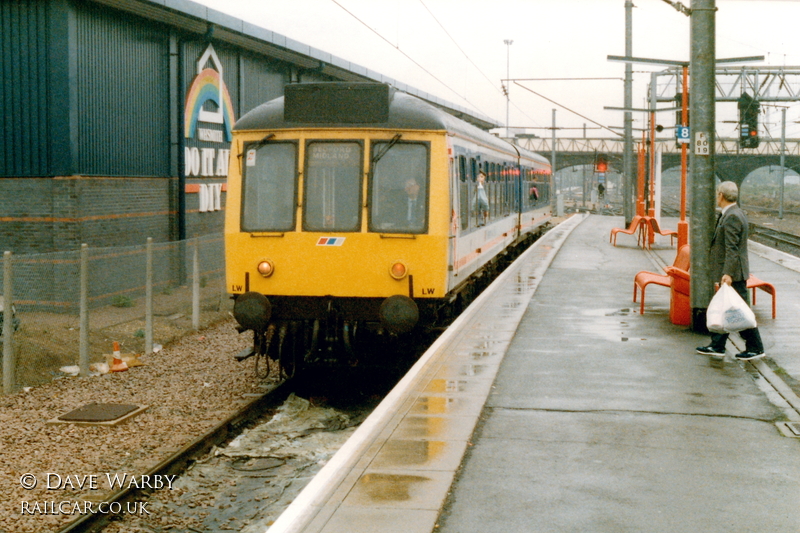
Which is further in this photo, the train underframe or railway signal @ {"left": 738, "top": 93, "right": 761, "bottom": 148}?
railway signal @ {"left": 738, "top": 93, "right": 761, "bottom": 148}

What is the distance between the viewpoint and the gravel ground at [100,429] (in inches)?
269

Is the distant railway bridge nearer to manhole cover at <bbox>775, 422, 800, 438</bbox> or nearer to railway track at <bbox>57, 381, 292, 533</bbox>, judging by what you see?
railway track at <bbox>57, 381, 292, 533</bbox>

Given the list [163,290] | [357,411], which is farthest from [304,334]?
[163,290]

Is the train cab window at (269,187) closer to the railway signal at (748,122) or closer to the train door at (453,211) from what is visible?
the train door at (453,211)

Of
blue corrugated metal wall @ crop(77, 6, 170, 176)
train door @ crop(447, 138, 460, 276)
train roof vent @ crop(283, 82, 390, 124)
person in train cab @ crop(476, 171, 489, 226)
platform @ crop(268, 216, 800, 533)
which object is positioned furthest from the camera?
blue corrugated metal wall @ crop(77, 6, 170, 176)

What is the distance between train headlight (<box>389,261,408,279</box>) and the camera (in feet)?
32.0

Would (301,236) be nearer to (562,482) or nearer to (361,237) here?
(361,237)

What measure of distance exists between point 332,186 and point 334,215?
31 centimetres

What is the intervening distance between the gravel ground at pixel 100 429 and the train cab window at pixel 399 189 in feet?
8.24

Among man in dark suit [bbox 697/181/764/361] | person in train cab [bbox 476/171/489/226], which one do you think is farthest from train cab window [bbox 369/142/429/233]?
person in train cab [bbox 476/171/489/226]

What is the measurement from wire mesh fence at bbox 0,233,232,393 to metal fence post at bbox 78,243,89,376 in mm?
12

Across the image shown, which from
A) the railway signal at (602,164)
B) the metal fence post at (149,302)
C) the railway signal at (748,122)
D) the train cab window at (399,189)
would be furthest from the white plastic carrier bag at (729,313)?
the railway signal at (602,164)

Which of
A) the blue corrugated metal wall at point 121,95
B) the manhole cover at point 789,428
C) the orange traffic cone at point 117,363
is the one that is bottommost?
the orange traffic cone at point 117,363

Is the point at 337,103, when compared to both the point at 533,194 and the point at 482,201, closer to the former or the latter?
the point at 482,201
